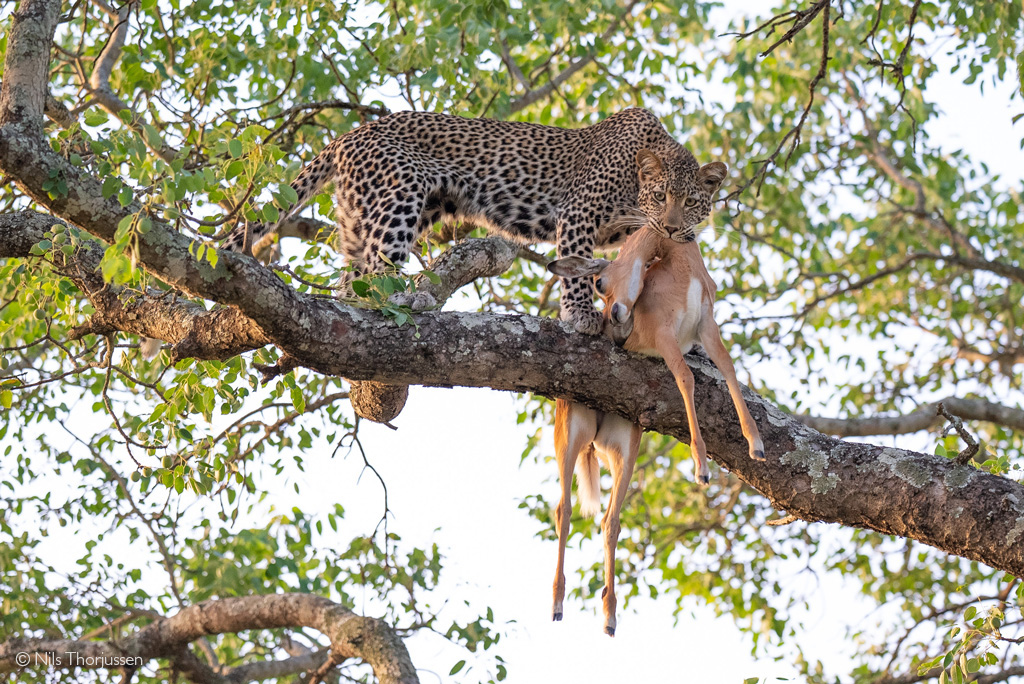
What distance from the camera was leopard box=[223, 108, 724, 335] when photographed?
5.68 meters

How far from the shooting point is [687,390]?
394 centimetres

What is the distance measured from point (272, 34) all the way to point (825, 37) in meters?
3.73

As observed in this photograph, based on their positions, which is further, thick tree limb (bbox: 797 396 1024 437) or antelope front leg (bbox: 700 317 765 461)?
thick tree limb (bbox: 797 396 1024 437)

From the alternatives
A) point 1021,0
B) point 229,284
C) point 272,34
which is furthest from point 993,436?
point 229,284

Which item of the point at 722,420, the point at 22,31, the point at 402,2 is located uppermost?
the point at 402,2

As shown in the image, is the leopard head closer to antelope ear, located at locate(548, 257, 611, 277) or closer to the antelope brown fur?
the antelope brown fur

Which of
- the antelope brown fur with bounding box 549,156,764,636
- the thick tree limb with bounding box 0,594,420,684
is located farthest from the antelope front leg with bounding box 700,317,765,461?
the thick tree limb with bounding box 0,594,420,684

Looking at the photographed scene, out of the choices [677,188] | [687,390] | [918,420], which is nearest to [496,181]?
[677,188]

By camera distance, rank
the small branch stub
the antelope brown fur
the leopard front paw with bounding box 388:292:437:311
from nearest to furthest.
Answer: the small branch stub → the antelope brown fur → the leopard front paw with bounding box 388:292:437:311

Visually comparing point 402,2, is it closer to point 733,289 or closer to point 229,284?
point 733,289

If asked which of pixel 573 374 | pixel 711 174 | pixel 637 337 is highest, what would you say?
pixel 711 174

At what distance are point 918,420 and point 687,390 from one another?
4426 millimetres

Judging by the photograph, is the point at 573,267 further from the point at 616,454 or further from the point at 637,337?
the point at 616,454

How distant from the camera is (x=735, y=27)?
33.4 ft
